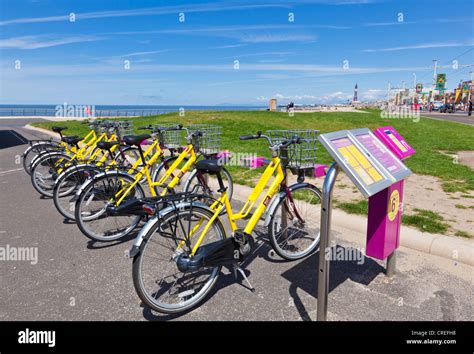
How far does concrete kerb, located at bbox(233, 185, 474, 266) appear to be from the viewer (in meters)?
3.45

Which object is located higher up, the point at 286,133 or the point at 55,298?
the point at 286,133

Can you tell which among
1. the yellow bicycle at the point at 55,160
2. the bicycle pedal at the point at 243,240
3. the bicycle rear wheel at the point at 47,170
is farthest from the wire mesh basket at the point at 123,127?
the bicycle pedal at the point at 243,240

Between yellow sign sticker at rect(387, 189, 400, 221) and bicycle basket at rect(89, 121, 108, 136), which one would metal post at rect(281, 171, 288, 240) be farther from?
bicycle basket at rect(89, 121, 108, 136)

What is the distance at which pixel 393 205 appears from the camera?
3.03 metres

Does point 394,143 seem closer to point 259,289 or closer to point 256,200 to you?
point 256,200

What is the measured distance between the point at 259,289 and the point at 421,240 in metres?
1.97

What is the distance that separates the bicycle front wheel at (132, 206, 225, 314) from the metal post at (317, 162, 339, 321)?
3.32 ft

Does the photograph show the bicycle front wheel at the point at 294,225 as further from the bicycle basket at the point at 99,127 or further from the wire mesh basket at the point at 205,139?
the bicycle basket at the point at 99,127

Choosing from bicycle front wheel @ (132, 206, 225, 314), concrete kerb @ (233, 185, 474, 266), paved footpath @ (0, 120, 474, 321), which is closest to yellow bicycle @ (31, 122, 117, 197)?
paved footpath @ (0, 120, 474, 321)

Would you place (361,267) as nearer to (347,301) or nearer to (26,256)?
(347,301)

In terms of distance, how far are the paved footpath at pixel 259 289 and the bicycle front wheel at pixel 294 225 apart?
168 millimetres

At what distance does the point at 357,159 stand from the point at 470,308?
1592 millimetres
